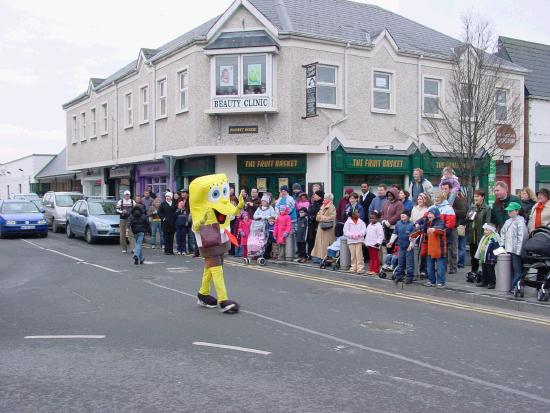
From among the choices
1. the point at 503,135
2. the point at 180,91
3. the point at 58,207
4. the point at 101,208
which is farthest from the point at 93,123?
the point at 503,135

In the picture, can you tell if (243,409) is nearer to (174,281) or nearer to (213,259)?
(213,259)

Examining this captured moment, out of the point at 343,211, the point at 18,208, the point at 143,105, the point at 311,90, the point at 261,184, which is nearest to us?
the point at 343,211

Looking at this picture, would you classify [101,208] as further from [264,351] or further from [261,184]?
[264,351]

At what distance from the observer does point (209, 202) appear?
349 inches

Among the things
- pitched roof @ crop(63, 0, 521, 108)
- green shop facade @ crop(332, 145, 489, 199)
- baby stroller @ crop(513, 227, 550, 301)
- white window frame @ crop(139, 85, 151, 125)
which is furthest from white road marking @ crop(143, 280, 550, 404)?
white window frame @ crop(139, 85, 151, 125)

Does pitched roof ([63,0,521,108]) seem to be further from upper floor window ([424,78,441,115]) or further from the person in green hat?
the person in green hat

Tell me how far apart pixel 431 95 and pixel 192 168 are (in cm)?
1039

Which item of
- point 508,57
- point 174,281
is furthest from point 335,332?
point 508,57

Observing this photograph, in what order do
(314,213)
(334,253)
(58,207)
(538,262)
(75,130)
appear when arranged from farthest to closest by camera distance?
(75,130) → (58,207) → (314,213) → (334,253) → (538,262)

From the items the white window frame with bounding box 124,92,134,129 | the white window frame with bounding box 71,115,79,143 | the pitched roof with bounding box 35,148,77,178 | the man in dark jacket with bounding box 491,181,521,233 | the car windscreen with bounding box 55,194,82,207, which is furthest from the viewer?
the pitched roof with bounding box 35,148,77,178

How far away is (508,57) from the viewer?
27922mm

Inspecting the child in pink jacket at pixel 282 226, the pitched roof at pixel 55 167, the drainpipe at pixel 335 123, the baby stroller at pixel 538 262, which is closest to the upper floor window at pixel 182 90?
the drainpipe at pixel 335 123

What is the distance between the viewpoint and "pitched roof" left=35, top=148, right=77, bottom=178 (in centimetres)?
4877

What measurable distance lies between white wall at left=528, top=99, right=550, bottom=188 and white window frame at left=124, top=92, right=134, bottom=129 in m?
18.6
